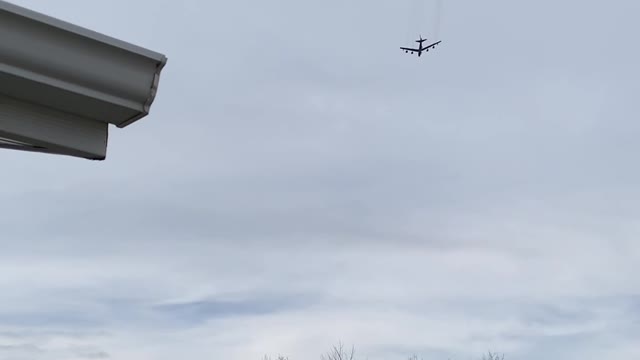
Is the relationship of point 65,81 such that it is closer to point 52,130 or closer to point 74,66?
point 74,66

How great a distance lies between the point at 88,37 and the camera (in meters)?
3.07

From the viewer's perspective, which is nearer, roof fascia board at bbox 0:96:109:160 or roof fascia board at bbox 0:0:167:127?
roof fascia board at bbox 0:0:167:127

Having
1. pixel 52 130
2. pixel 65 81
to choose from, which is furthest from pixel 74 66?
pixel 52 130

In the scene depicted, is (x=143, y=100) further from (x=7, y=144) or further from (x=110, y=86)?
(x=7, y=144)

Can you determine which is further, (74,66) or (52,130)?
(52,130)

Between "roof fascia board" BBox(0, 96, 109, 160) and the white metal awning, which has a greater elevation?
the white metal awning

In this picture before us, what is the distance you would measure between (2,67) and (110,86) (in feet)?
1.08

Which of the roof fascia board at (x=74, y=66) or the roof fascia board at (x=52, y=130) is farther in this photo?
the roof fascia board at (x=52, y=130)

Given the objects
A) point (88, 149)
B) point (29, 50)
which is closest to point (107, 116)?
point (88, 149)

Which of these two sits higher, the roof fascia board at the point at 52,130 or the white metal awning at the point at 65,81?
the white metal awning at the point at 65,81

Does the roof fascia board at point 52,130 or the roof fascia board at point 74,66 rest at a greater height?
the roof fascia board at point 74,66

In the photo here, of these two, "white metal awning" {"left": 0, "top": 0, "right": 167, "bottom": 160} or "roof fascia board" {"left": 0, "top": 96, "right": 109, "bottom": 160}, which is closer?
"white metal awning" {"left": 0, "top": 0, "right": 167, "bottom": 160}

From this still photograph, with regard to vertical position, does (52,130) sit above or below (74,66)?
below

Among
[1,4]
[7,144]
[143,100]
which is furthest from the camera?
[7,144]
